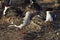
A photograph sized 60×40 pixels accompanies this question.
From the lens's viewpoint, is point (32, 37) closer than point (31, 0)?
Yes

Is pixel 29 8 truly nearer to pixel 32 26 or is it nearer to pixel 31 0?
pixel 31 0

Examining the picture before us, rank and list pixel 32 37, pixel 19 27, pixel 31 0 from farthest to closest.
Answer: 1. pixel 31 0
2. pixel 19 27
3. pixel 32 37

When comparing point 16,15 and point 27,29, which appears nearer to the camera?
point 27,29

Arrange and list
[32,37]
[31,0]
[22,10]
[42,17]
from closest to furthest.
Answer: [32,37]
[42,17]
[22,10]
[31,0]

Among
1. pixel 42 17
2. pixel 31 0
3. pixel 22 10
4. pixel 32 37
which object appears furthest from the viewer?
pixel 31 0

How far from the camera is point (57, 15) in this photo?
11594 millimetres

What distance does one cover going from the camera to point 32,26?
10492 mm

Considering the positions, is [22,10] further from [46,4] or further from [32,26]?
[32,26]

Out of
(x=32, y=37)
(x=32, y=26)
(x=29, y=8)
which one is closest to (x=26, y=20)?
(x=32, y=26)

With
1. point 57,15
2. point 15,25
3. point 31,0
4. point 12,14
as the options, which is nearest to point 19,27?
point 15,25

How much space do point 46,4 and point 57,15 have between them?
1.17 metres

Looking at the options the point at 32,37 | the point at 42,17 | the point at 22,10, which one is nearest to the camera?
the point at 32,37

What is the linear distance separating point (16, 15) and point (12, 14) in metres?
0.16

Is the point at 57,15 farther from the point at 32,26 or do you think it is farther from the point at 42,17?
the point at 32,26
